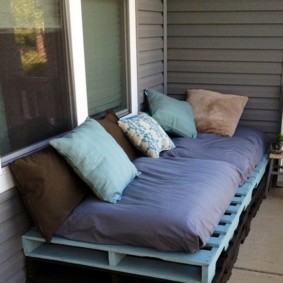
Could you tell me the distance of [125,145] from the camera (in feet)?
9.90

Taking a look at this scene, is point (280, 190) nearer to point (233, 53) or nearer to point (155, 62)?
point (233, 53)

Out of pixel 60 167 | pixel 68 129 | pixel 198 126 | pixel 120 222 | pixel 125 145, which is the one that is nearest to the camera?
pixel 120 222

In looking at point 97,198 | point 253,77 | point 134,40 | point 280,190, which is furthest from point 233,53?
point 97,198

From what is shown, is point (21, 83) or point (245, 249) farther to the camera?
point (245, 249)

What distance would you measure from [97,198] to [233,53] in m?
2.29

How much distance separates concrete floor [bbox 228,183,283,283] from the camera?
2607 millimetres

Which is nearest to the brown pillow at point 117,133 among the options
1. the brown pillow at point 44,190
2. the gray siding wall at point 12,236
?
the brown pillow at point 44,190

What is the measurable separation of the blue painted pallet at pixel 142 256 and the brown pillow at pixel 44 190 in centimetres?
13

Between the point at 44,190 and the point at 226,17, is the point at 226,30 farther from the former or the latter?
the point at 44,190

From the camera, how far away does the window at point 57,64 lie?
7.45 ft

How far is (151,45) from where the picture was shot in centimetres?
390

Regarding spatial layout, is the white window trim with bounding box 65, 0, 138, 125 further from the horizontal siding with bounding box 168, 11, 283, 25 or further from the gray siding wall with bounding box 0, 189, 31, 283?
the horizontal siding with bounding box 168, 11, 283, 25

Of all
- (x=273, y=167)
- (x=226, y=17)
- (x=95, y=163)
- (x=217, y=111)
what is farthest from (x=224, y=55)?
(x=95, y=163)

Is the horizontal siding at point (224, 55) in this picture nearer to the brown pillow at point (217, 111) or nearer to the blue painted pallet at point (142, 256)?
the brown pillow at point (217, 111)
